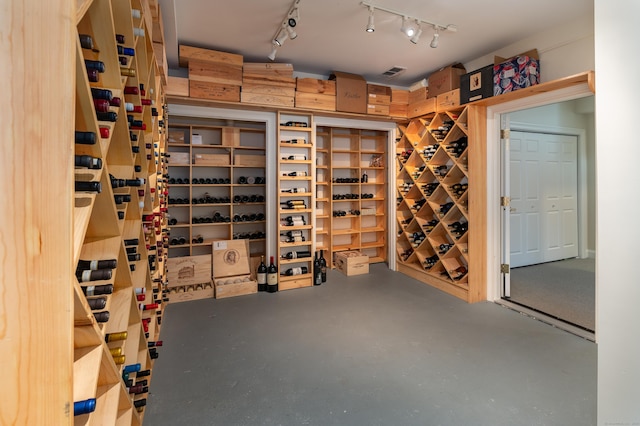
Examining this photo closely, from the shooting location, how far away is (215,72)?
135 inches

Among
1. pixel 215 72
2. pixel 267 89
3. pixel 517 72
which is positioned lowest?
pixel 517 72

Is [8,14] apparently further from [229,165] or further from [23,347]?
[229,165]

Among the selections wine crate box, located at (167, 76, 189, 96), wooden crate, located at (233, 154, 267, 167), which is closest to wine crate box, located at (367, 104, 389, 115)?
wooden crate, located at (233, 154, 267, 167)

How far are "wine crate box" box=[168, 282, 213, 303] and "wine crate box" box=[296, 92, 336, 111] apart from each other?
8.26ft

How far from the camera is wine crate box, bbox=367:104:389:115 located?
423 centimetres

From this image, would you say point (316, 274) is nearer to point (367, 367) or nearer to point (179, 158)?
point (367, 367)

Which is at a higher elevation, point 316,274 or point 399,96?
point 399,96

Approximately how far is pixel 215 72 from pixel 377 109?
2.14m

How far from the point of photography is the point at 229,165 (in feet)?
13.6

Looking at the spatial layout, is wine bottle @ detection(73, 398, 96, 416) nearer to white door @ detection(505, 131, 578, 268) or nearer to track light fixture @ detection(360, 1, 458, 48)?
track light fixture @ detection(360, 1, 458, 48)

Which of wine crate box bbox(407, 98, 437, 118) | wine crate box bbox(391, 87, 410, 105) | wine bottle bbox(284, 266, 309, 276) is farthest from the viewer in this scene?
wine crate box bbox(391, 87, 410, 105)

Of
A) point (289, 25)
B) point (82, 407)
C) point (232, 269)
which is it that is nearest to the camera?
point (82, 407)

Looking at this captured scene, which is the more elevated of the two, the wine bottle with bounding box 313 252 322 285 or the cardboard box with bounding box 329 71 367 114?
the cardboard box with bounding box 329 71 367 114

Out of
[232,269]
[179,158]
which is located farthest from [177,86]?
[232,269]
